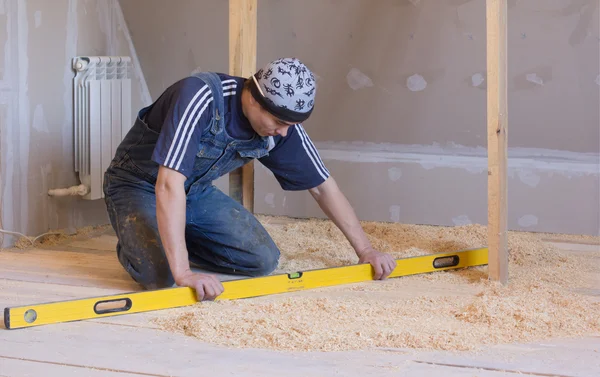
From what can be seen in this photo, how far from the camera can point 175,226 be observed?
261 centimetres

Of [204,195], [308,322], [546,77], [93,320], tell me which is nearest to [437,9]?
[546,77]

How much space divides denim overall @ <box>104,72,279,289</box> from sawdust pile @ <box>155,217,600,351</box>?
225 millimetres

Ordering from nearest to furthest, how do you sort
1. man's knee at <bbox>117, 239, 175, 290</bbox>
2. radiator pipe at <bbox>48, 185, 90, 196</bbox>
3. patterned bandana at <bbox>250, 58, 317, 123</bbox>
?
patterned bandana at <bbox>250, 58, 317, 123</bbox> < man's knee at <bbox>117, 239, 175, 290</bbox> < radiator pipe at <bbox>48, 185, 90, 196</bbox>

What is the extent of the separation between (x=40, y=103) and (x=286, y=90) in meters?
1.61

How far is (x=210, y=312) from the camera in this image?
2570mm

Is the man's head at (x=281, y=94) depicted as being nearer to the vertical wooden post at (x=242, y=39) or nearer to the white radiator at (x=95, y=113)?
the vertical wooden post at (x=242, y=39)

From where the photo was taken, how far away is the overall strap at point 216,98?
2.76m

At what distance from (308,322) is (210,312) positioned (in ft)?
1.09

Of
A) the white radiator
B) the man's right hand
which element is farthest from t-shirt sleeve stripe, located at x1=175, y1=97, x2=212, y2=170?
the white radiator

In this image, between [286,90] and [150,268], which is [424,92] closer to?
[286,90]

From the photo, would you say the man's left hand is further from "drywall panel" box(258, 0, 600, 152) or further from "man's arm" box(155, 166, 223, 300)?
"drywall panel" box(258, 0, 600, 152)

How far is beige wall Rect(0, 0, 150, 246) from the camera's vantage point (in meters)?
3.53

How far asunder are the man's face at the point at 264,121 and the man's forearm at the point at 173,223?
36 cm

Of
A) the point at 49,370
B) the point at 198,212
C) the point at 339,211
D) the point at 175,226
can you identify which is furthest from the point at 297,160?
the point at 49,370
